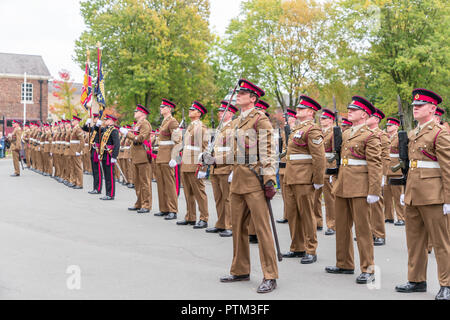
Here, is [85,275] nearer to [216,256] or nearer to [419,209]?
[216,256]

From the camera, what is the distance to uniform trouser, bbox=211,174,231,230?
914 cm

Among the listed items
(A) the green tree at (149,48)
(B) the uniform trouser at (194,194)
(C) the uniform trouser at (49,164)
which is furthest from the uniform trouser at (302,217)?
(A) the green tree at (149,48)

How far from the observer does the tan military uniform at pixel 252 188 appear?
5688mm

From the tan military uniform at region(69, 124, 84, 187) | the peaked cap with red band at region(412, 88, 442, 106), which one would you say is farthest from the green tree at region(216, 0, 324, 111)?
the peaked cap with red band at region(412, 88, 442, 106)

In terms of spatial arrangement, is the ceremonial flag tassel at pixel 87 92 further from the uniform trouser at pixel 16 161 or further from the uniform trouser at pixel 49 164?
the uniform trouser at pixel 16 161

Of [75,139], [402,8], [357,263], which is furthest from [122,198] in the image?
[402,8]

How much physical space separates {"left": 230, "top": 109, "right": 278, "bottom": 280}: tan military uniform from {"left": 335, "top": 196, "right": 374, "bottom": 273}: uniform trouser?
1.19m

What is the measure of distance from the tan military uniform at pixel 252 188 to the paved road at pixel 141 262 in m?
0.33

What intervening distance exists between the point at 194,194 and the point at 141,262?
331 cm

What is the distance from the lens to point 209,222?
34.4 feet

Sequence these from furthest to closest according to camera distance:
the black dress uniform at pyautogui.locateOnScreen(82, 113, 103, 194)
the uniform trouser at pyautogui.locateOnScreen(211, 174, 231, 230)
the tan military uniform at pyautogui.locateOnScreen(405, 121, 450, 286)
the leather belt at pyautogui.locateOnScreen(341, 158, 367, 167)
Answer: the black dress uniform at pyautogui.locateOnScreen(82, 113, 103, 194) → the uniform trouser at pyautogui.locateOnScreen(211, 174, 231, 230) → the leather belt at pyautogui.locateOnScreen(341, 158, 367, 167) → the tan military uniform at pyautogui.locateOnScreen(405, 121, 450, 286)

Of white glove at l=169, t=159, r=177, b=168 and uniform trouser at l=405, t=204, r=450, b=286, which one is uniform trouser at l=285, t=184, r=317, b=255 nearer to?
uniform trouser at l=405, t=204, r=450, b=286

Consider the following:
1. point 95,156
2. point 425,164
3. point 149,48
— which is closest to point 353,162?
point 425,164

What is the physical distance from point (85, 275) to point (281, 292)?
93.6 inches
